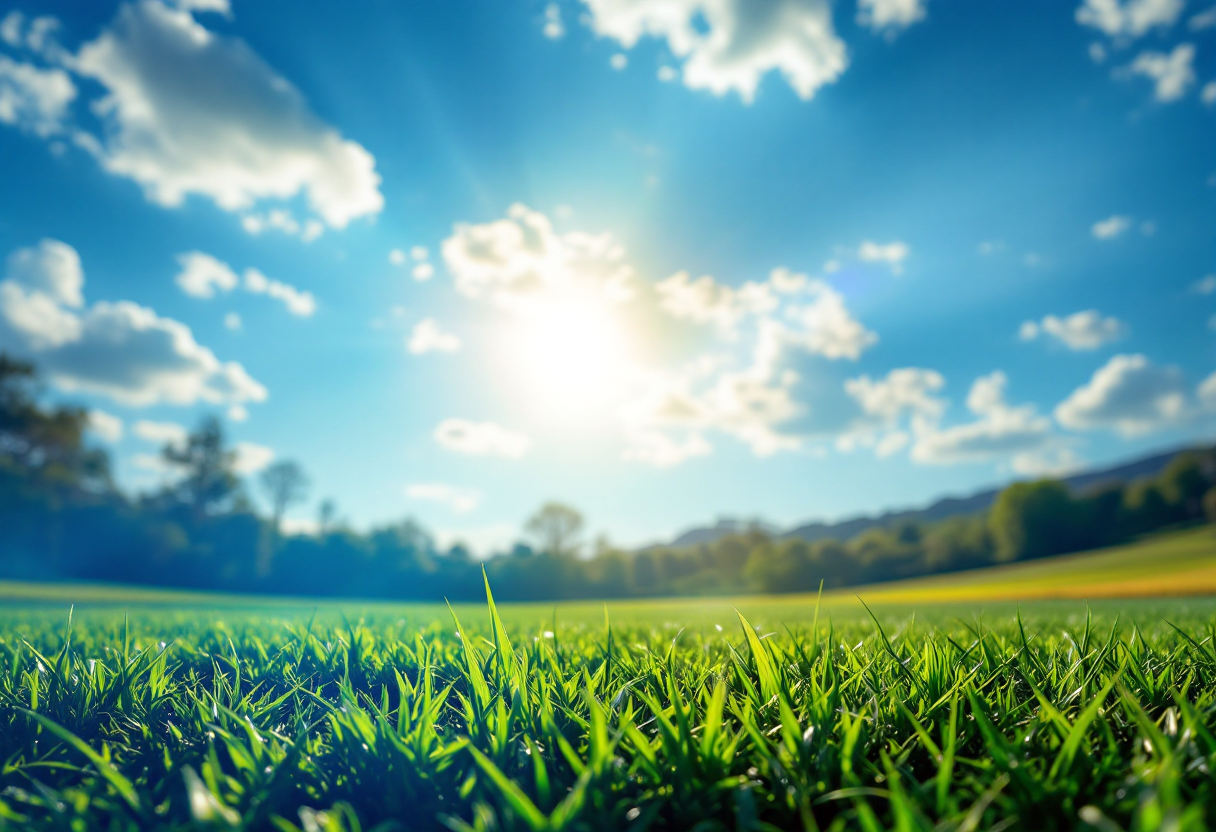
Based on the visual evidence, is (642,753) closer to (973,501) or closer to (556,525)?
(556,525)

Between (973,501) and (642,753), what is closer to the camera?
(642,753)

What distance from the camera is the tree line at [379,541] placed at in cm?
4619

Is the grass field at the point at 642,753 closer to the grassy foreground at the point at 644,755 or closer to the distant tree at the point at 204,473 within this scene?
the grassy foreground at the point at 644,755

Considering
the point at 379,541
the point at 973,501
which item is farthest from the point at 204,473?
the point at 973,501

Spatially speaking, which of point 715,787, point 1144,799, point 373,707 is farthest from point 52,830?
point 1144,799

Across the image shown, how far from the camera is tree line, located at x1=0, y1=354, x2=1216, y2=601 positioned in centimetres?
4619

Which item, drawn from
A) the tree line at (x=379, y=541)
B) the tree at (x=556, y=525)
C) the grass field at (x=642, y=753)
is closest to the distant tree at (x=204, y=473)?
the tree line at (x=379, y=541)

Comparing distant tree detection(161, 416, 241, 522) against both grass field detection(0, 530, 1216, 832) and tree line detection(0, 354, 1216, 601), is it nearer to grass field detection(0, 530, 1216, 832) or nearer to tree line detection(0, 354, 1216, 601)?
tree line detection(0, 354, 1216, 601)

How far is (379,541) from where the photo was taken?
207 ft

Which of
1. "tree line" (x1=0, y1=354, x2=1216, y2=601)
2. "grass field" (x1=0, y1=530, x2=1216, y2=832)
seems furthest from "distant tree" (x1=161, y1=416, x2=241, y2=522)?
"grass field" (x1=0, y1=530, x2=1216, y2=832)

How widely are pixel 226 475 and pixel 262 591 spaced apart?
14.5m

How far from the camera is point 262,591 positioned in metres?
55.6

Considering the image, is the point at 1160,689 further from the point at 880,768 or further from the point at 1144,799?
the point at 1144,799

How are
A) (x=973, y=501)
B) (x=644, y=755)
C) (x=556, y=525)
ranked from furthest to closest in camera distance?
(x=973, y=501) → (x=556, y=525) → (x=644, y=755)
